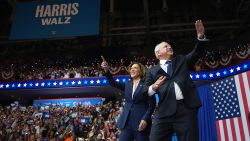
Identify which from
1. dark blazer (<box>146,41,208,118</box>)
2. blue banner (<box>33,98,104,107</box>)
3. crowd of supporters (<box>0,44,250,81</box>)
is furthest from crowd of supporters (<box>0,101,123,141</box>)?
dark blazer (<box>146,41,208,118</box>)

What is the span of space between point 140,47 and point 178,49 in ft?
5.45

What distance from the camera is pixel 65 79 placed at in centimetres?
1244

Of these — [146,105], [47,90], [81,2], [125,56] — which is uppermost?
[81,2]

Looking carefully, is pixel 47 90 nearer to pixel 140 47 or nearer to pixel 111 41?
pixel 111 41

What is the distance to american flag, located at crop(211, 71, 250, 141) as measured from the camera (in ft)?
24.4

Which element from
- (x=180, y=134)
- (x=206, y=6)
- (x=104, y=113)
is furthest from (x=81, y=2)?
(x=180, y=134)

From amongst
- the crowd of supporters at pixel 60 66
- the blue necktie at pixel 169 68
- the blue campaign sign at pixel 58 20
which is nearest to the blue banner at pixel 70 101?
the crowd of supporters at pixel 60 66

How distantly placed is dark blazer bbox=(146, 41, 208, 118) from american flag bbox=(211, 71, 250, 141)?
17.4 ft

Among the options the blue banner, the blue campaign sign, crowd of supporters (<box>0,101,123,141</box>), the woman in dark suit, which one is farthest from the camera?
the blue banner

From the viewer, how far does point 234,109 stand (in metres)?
7.81

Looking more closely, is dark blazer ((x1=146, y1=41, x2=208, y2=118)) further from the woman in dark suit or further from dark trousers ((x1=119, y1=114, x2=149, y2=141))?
dark trousers ((x1=119, y1=114, x2=149, y2=141))

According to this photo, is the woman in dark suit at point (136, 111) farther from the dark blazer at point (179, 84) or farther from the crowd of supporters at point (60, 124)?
the crowd of supporters at point (60, 124)

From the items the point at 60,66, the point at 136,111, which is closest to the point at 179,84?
the point at 136,111

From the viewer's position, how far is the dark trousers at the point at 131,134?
2982mm
